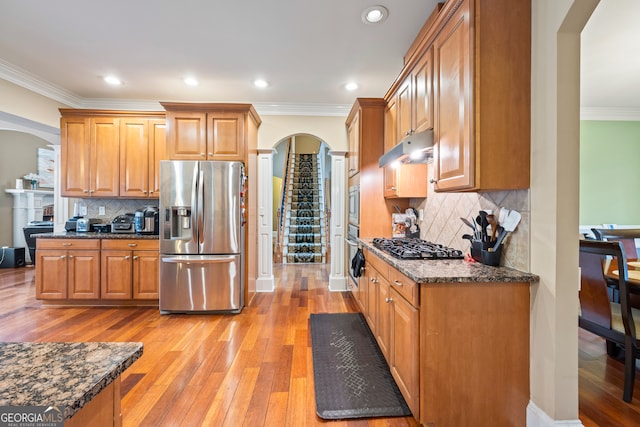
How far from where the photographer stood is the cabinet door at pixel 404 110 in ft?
8.40

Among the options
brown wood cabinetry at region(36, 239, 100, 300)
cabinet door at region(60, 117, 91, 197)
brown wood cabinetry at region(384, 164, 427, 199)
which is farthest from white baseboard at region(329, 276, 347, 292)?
cabinet door at region(60, 117, 91, 197)

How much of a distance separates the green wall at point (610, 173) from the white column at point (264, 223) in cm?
472

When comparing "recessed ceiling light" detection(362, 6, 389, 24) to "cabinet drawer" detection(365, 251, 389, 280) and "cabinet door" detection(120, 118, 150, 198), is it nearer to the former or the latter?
"cabinet drawer" detection(365, 251, 389, 280)

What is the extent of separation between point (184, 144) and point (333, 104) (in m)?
2.15

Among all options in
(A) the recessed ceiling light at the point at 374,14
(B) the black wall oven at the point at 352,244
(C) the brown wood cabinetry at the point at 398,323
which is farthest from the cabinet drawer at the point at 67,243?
(A) the recessed ceiling light at the point at 374,14

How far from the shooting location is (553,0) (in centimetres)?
151

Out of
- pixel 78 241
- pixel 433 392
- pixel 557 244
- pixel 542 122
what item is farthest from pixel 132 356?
pixel 78 241

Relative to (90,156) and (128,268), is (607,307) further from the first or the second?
(90,156)

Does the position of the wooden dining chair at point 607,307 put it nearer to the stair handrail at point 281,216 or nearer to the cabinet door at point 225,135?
the cabinet door at point 225,135

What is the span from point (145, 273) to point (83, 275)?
763 mm

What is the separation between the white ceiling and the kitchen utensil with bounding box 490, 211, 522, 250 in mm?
1739

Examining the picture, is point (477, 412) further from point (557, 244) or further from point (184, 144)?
point (184, 144)

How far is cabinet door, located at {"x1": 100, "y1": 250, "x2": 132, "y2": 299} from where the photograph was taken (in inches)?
140

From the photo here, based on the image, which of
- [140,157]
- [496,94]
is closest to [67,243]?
[140,157]
